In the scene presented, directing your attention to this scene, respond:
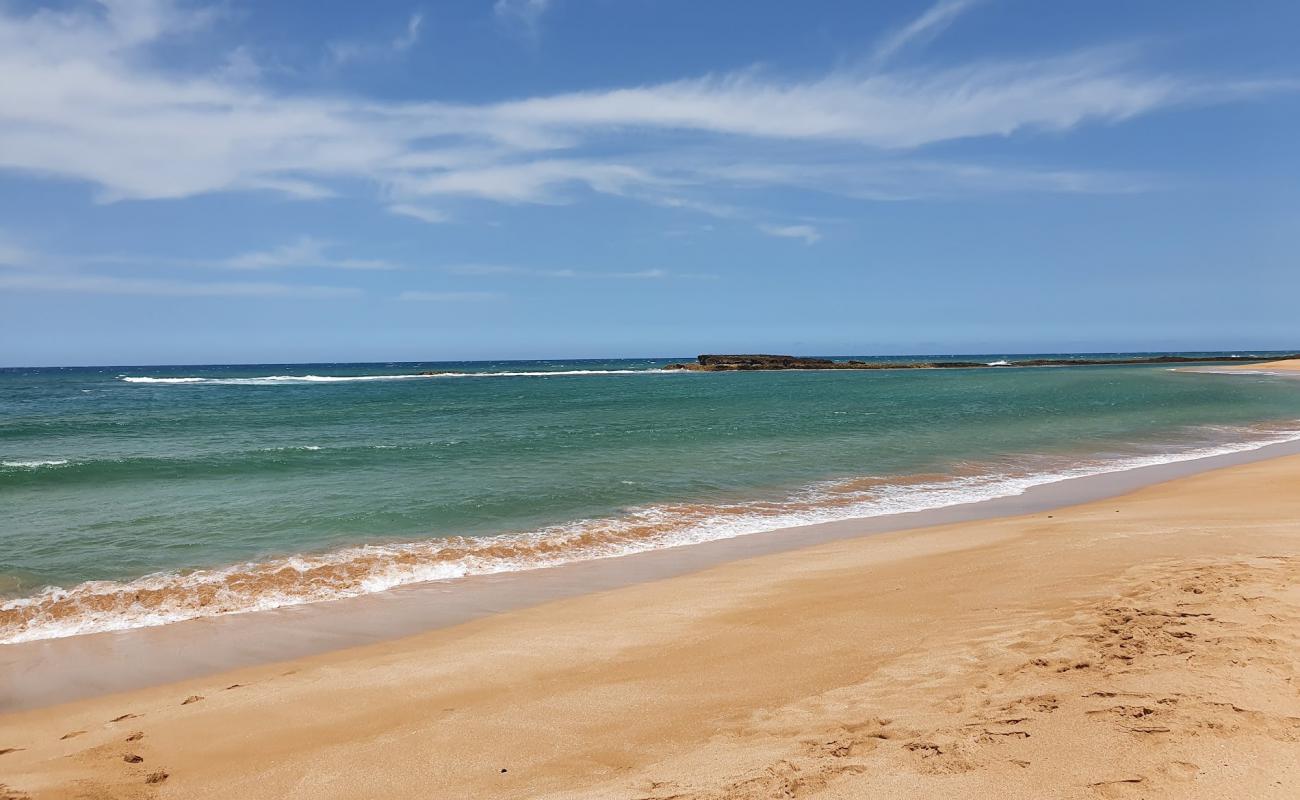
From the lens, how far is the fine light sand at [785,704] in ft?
12.5

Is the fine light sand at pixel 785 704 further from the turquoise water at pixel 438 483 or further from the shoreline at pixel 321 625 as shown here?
the turquoise water at pixel 438 483

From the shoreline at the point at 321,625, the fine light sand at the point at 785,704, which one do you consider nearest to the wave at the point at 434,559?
the shoreline at the point at 321,625

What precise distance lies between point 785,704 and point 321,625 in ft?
18.3

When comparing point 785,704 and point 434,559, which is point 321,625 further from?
point 785,704

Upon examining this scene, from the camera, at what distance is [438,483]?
54.0 ft

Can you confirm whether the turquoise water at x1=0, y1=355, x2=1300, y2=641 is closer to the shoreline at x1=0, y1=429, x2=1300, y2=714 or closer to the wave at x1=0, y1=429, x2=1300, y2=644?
the wave at x1=0, y1=429, x2=1300, y2=644

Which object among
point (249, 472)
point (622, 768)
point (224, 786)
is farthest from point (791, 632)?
point (249, 472)

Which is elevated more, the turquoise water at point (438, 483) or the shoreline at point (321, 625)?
the turquoise water at point (438, 483)

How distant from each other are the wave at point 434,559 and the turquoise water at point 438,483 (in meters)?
0.04

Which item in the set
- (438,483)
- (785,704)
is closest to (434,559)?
(438,483)

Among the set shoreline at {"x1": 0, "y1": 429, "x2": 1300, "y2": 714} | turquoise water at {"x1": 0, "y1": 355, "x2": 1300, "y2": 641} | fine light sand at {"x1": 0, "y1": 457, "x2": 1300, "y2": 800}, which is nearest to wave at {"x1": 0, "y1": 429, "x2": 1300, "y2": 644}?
turquoise water at {"x1": 0, "y1": 355, "x2": 1300, "y2": 641}

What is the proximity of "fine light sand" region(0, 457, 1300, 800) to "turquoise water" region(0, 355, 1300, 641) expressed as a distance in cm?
346

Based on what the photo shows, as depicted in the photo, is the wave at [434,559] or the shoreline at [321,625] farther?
the wave at [434,559]

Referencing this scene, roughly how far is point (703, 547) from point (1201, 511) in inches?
318
